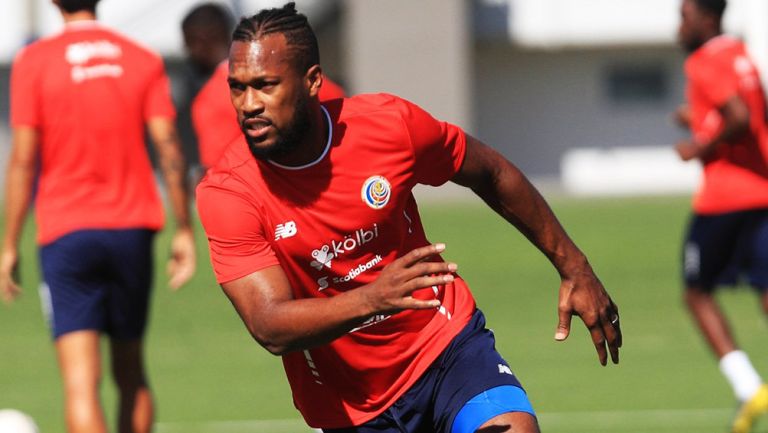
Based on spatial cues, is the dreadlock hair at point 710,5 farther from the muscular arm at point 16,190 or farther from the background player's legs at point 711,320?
the muscular arm at point 16,190

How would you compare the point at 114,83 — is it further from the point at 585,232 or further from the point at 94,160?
the point at 585,232

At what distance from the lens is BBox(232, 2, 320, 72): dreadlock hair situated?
16.7 ft

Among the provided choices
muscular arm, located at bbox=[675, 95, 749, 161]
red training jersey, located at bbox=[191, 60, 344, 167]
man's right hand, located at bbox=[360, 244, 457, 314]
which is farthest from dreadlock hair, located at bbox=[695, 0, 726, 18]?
man's right hand, located at bbox=[360, 244, 457, 314]

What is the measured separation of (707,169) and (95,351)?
4.07m

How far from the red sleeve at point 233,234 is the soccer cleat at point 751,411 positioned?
4.31m

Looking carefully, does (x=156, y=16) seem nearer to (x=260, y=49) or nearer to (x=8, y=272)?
(x=8, y=272)

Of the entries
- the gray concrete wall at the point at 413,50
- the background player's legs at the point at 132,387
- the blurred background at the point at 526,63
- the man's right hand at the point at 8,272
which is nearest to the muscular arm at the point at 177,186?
the background player's legs at the point at 132,387

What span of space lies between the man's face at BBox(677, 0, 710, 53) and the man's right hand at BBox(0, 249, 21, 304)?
4.35 metres

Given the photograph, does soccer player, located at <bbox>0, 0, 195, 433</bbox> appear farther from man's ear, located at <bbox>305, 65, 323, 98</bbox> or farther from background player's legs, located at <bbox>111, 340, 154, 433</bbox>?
man's ear, located at <bbox>305, 65, 323, 98</bbox>

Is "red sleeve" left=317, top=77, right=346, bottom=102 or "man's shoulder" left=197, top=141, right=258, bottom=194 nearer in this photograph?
"man's shoulder" left=197, top=141, right=258, bottom=194

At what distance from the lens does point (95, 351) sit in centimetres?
739

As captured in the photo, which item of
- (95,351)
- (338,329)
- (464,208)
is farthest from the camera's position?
(464,208)

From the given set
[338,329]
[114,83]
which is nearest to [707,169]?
[114,83]

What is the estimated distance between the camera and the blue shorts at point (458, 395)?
17.7 feet
